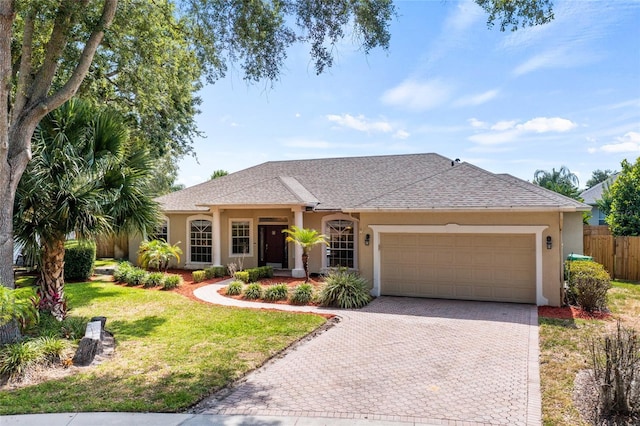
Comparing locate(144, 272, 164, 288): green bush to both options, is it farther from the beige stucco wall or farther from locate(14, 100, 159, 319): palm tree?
the beige stucco wall

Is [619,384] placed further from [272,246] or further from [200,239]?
[200,239]

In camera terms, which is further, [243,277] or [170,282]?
[243,277]

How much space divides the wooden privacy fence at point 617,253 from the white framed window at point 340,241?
34.2ft

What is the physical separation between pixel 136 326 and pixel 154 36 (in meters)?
7.30

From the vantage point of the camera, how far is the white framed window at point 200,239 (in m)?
19.7

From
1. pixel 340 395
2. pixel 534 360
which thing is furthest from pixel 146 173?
pixel 534 360

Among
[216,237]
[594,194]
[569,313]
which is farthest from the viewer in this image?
[594,194]

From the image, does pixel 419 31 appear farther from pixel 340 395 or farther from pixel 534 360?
pixel 340 395

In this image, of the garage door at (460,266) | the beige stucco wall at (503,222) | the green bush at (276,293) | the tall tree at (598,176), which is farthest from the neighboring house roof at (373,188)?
the tall tree at (598,176)

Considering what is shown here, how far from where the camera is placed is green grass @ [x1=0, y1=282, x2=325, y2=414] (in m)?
5.60

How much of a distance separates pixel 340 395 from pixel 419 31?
8739mm

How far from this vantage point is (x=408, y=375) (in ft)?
21.7

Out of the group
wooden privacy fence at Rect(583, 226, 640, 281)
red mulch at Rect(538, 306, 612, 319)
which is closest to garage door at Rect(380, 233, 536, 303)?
red mulch at Rect(538, 306, 612, 319)

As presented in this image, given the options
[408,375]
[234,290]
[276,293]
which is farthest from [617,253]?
[234,290]
